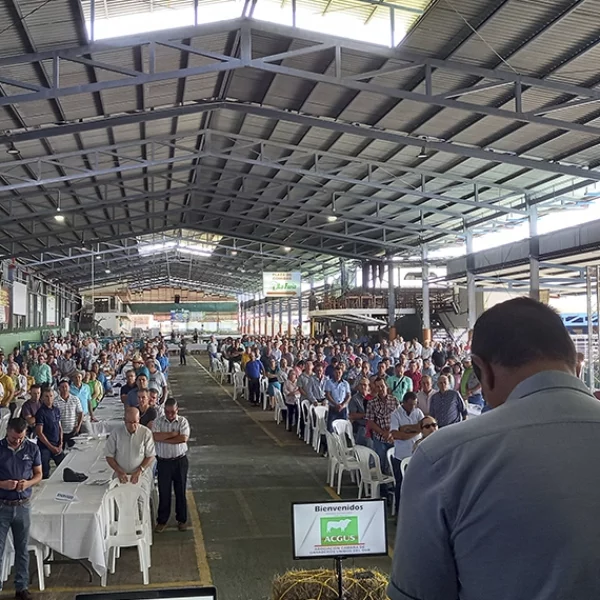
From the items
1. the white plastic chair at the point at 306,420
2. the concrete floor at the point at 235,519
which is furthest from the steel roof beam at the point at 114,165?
the white plastic chair at the point at 306,420

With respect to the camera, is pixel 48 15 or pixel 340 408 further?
pixel 340 408

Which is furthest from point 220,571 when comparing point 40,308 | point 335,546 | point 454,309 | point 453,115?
point 40,308

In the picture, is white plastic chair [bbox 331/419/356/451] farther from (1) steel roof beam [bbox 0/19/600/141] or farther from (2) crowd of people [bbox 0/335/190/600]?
(1) steel roof beam [bbox 0/19/600/141]

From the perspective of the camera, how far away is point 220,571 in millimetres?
6238

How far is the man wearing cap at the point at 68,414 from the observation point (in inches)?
369

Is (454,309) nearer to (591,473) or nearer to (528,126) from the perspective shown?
(528,126)

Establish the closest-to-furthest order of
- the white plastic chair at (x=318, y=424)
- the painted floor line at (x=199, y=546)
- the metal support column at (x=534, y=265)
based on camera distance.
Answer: the painted floor line at (x=199, y=546), the white plastic chair at (x=318, y=424), the metal support column at (x=534, y=265)

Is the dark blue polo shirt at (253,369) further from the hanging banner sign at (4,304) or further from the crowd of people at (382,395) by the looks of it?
the hanging banner sign at (4,304)

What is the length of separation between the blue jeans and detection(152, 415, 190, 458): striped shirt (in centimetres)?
199

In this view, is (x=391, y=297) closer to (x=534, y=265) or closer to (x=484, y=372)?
(x=534, y=265)

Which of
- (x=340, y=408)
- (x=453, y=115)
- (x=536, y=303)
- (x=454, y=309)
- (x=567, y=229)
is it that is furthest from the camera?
(x=454, y=309)

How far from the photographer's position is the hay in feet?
12.5

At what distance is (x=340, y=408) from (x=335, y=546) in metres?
7.28

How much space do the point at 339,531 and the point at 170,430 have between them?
394cm
